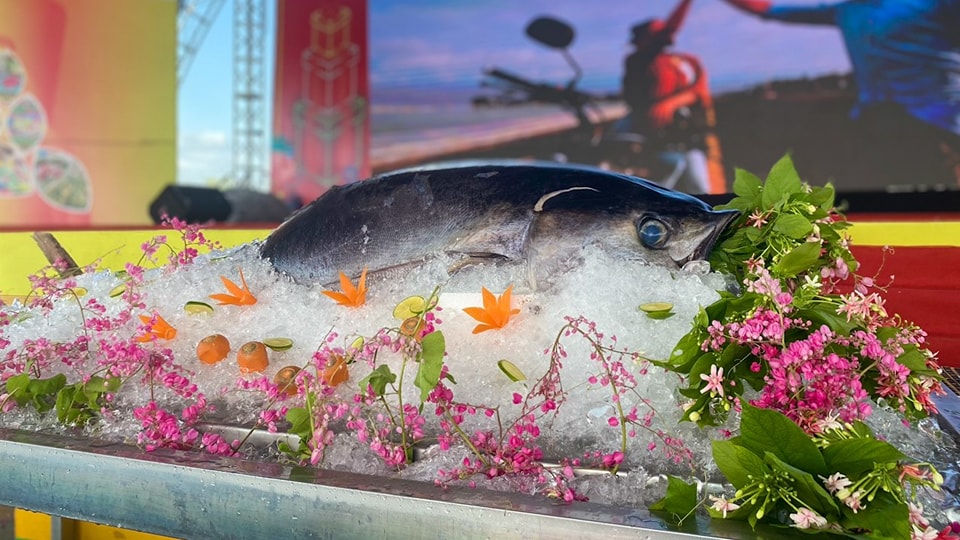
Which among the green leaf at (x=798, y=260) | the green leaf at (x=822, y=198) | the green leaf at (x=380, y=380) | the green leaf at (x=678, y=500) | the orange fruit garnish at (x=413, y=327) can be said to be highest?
the green leaf at (x=822, y=198)

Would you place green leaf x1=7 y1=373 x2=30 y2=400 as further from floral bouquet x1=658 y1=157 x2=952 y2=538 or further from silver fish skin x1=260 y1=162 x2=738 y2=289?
floral bouquet x1=658 y1=157 x2=952 y2=538

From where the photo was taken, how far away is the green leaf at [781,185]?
2.11 ft

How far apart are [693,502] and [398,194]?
0.46 m

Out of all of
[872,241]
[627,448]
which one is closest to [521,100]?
[872,241]

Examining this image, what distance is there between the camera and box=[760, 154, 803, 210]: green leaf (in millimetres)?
642

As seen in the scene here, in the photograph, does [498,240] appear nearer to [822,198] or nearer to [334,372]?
[334,372]

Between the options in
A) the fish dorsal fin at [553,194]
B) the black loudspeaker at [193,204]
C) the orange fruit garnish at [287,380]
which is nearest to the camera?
the orange fruit garnish at [287,380]

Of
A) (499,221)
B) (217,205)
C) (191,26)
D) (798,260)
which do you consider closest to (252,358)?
(499,221)

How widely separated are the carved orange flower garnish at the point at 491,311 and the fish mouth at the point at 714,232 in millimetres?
183

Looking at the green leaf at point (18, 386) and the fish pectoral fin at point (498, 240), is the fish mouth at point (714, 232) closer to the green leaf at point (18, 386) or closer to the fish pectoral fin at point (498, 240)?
the fish pectoral fin at point (498, 240)

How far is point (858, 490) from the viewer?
13.9 inches

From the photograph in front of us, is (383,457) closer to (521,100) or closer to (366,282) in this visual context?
(366,282)

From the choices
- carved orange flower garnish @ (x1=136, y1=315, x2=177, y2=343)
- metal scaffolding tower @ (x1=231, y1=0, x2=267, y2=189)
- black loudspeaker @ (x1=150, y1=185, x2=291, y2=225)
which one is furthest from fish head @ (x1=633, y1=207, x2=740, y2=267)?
metal scaffolding tower @ (x1=231, y1=0, x2=267, y2=189)

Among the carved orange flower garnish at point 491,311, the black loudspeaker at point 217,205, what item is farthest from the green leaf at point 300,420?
the black loudspeaker at point 217,205
